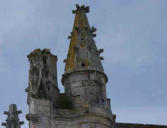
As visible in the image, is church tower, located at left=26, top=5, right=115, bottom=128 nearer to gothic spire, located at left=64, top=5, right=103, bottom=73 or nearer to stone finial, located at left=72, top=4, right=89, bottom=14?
gothic spire, located at left=64, top=5, right=103, bottom=73

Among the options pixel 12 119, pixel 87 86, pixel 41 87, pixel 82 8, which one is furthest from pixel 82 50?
pixel 12 119

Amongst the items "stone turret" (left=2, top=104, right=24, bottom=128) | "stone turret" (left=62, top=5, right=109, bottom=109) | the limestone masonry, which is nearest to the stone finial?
"stone turret" (left=62, top=5, right=109, bottom=109)

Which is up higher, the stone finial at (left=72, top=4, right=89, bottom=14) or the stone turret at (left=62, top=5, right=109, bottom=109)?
the stone finial at (left=72, top=4, right=89, bottom=14)

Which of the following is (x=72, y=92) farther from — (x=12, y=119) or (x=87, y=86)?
(x=12, y=119)

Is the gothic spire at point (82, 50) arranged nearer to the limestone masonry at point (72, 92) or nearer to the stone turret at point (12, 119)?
the limestone masonry at point (72, 92)

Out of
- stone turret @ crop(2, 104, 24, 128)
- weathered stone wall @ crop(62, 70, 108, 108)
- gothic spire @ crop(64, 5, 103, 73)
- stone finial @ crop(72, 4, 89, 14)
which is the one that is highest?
stone finial @ crop(72, 4, 89, 14)

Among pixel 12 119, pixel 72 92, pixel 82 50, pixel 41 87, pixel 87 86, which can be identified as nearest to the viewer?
pixel 41 87

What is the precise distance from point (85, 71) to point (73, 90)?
1.34m

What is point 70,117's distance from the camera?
2722cm

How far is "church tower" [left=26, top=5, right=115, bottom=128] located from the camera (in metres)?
27.0

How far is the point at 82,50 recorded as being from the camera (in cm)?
3033

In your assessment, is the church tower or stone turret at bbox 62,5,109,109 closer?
the church tower

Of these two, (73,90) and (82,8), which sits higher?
(82,8)

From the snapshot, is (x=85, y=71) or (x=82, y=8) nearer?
(x=85, y=71)
